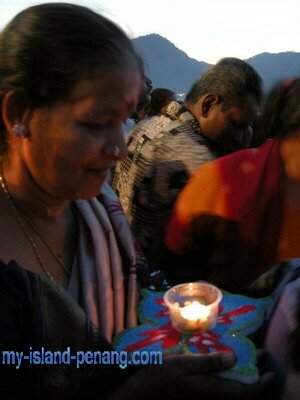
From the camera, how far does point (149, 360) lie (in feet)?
2.76

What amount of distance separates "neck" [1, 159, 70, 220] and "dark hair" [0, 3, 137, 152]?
224mm

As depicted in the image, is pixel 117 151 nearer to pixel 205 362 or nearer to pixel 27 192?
pixel 27 192

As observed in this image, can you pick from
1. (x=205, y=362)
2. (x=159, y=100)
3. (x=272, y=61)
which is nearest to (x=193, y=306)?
(x=205, y=362)

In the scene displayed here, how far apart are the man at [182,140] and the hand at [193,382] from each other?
1.48 meters

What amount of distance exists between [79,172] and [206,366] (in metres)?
0.61

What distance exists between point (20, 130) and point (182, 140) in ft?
4.79

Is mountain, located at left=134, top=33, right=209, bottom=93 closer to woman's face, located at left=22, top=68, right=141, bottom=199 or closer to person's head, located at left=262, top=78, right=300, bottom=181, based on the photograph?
person's head, located at left=262, top=78, right=300, bottom=181

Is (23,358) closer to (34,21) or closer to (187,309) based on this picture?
(187,309)

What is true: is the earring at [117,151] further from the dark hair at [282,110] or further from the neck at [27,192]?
the dark hair at [282,110]

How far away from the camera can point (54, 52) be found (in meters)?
1.10

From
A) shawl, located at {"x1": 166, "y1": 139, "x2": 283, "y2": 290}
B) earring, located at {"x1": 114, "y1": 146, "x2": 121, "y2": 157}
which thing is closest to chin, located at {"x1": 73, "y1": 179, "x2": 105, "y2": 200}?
earring, located at {"x1": 114, "y1": 146, "x2": 121, "y2": 157}

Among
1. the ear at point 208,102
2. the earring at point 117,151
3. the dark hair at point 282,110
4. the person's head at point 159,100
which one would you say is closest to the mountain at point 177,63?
the person's head at point 159,100

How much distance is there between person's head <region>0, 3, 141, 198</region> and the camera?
111cm

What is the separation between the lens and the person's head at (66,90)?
1.11 metres
